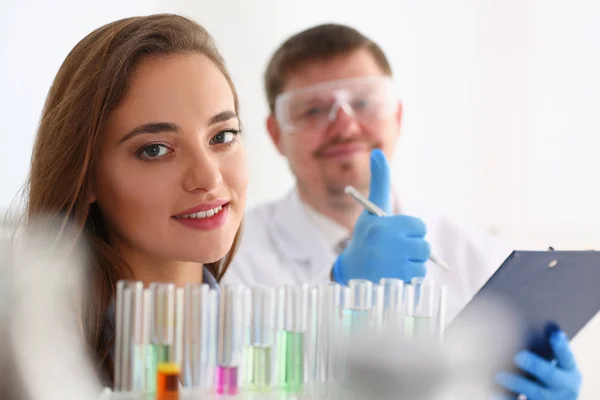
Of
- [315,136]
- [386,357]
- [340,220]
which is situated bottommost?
[386,357]

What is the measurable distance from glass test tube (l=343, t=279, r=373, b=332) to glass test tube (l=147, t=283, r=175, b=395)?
0.58 feet

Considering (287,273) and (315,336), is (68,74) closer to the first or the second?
(315,336)

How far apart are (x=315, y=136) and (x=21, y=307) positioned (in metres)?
1.17

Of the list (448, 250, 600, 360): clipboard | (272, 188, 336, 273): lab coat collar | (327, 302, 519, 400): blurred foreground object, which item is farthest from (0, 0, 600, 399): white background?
(327, 302, 519, 400): blurred foreground object

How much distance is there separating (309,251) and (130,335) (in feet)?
3.93

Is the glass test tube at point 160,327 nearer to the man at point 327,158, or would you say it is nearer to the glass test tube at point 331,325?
the glass test tube at point 331,325

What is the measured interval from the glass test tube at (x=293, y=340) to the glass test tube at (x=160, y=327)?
108 millimetres

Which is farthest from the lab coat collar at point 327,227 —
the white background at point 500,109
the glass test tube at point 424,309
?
the glass test tube at point 424,309

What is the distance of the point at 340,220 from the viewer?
1977 mm

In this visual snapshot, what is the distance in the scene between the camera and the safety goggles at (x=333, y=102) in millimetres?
1793

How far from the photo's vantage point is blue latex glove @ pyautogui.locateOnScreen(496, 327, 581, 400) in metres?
0.94

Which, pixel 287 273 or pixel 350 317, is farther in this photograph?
pixel 287 273

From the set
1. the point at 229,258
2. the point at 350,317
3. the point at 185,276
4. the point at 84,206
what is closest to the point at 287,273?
the point at 229,258

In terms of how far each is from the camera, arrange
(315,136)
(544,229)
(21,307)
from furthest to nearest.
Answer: (544,229), (315,136), (21,307)
